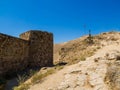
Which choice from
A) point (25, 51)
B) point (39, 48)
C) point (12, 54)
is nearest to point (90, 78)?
point (12, 54)

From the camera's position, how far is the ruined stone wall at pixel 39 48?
1844 cm

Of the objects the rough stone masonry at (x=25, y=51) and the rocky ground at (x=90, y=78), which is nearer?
the rocky ground at (x=90, y=78)

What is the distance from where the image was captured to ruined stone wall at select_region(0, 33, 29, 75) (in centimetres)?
1520

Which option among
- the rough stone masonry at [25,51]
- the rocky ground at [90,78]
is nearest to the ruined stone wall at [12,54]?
the rough stone masonry at [25,51]

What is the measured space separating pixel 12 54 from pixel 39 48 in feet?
10.8

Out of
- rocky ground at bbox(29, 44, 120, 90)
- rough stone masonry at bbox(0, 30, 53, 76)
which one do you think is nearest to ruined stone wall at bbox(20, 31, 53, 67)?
rough stone masonry at bbox(0, 30, 53, 76)

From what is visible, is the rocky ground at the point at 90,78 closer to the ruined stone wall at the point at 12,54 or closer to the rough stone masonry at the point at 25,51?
the ruined stone wall at the point at 12,54

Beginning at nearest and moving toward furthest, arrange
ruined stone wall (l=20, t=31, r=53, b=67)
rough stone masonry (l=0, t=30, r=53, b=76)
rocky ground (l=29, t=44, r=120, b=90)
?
rocky ground (l=29, t=44, r=120, b=90), rough stone masonry (l=0, t=30, r=53, b=76), ruined stone wall (l=20, t=31, r=53, b=67)

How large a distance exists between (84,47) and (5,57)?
10352 millimetres

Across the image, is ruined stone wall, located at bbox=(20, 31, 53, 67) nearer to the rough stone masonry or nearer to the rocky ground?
the rough stone masonry

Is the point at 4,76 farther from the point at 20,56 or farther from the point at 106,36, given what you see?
the point at 106,36

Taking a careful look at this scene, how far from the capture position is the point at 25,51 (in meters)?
17.8

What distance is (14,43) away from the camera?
1644 cm

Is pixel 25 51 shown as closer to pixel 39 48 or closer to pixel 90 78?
pixel 39 48
